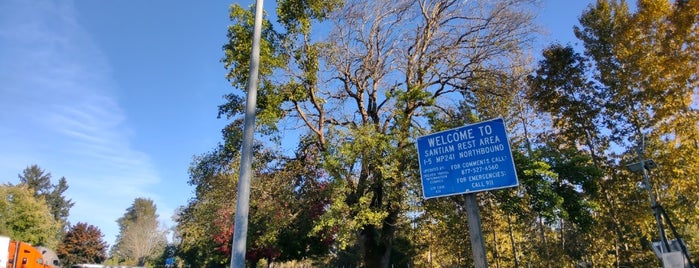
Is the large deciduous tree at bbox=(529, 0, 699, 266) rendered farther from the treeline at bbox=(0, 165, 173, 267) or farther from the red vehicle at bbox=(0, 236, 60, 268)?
the treeline at bbox=(0, 165, 173, 267)

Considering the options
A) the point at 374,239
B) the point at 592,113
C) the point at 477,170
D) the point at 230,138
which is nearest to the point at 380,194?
the point at 374,239

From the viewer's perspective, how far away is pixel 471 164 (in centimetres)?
794

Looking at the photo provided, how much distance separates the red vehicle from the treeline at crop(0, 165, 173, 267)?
25072mm

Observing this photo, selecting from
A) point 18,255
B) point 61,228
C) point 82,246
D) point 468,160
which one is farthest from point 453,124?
point 61,228

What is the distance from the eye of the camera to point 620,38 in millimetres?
15961

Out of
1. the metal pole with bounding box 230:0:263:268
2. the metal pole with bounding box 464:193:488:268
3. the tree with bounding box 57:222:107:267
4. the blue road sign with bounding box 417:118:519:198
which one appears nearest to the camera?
the metal pole with bounding box 230:0:263:268

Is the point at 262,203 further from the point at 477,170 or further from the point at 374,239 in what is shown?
the point at 477,170

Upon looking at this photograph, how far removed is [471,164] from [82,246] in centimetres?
6344

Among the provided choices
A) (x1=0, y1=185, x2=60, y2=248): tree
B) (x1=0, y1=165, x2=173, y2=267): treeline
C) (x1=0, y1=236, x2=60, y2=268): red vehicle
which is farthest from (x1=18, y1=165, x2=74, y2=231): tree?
(x1=0, y1=236, x2=60, y2=268): red vehicle

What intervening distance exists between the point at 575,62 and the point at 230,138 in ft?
46.5

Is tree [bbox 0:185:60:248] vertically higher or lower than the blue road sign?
higher

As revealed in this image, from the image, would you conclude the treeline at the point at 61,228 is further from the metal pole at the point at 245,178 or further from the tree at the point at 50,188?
the metal pole at the point at 245,178

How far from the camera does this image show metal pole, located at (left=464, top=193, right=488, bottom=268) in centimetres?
788

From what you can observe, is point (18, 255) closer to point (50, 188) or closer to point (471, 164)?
point (471, 164)
